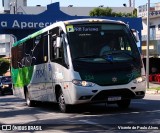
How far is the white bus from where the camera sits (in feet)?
43.2

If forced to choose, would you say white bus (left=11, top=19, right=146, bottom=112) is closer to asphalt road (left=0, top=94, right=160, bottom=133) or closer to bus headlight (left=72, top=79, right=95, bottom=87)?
bus headlight (left=72, top=79, right=95, bottom=87)

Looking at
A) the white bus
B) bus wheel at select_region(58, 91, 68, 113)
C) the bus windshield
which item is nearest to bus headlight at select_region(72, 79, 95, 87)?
the white bus

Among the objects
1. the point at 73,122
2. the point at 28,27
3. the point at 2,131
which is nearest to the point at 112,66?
the point at 73,122

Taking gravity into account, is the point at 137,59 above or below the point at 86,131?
above

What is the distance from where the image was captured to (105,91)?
43.4 feet

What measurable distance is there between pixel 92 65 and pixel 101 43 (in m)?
0.91

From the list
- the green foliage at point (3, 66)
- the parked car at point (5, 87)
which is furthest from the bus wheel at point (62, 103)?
the green foliage at point (3, 66)

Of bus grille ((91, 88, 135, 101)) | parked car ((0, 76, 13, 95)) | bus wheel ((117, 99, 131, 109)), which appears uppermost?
bus grille ((91, 88, 135, 101))

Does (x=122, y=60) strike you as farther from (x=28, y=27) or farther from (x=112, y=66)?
(x=28, y=27)

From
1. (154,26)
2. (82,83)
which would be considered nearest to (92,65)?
(82,83)

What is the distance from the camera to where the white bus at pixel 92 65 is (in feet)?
43.2

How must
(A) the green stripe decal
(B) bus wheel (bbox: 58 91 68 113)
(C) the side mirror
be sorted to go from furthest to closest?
1. (A) the green stripe decal
2. (B) bus wheel (bbox: 58 91 68 113)
3. (C) the side mirror

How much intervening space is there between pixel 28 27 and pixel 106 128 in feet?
72.0

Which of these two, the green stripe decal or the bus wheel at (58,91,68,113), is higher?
the green stripe decal
